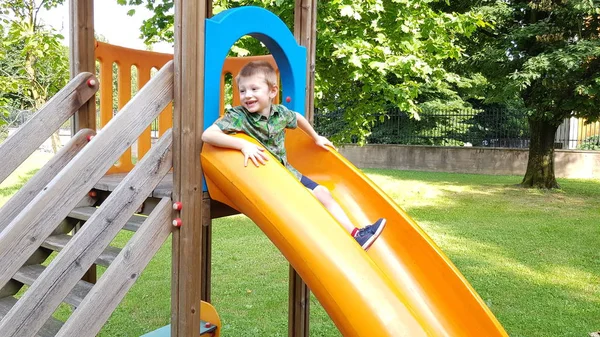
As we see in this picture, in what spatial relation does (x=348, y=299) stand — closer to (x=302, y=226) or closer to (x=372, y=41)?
(x=302, y=226)

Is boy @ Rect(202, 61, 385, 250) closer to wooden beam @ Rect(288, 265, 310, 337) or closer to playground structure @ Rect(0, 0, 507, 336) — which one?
playground structure @ Rect(0, 0, 507, 336)

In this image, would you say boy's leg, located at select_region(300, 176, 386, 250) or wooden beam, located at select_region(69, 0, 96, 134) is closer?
boy's leg, located at select_region(300, 176, 386, 250)

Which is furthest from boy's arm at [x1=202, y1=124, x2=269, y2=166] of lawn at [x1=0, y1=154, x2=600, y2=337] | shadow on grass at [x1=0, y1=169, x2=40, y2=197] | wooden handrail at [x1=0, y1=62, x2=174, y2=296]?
shadow on grass at [x1=0, y1=169, x2=40, y2=197]

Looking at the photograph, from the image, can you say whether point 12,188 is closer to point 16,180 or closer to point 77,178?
point 16,180

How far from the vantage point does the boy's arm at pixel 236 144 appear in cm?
240

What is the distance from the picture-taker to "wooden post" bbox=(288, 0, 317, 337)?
10.8 ft

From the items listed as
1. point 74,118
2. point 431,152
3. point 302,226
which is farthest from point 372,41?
point 431,152

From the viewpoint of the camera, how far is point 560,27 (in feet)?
35.4

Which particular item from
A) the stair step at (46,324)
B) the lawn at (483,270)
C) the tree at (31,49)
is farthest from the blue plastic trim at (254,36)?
the tree at (31,49)

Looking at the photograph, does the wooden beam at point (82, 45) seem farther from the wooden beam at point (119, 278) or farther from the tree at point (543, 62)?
the tree at point (543, 62)

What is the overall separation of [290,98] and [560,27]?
9598mm

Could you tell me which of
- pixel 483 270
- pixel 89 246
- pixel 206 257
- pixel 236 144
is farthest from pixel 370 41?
pixel 89 246

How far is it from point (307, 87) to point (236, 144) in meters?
1.05

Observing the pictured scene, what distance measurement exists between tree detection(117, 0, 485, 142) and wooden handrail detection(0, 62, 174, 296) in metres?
3.81
